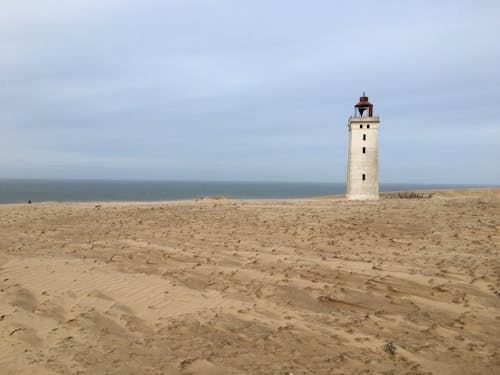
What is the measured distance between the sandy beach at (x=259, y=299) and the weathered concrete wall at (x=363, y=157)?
574 inches

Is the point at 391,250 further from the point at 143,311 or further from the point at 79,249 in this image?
the point at 79,249

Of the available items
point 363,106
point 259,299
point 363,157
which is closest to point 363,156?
point 363,157

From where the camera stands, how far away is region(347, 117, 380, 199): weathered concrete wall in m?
27.6

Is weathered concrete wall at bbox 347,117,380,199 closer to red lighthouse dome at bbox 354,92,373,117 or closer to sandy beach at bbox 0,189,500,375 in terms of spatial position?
red lighthouse dome at bbox 354,92,373,117

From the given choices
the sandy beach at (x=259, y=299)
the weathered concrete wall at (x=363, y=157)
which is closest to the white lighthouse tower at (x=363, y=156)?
the weathered concrete wall at (x=363, y=157)

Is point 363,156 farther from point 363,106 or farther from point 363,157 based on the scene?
point 363,106

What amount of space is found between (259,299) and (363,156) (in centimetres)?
2240

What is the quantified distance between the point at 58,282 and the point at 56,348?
10.2ft

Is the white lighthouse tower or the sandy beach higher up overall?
the white lighthouse tower

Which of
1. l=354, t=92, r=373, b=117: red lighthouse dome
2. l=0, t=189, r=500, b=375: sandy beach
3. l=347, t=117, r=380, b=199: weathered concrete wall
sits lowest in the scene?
l=0, t=189, r=500, b=375: sandy beach

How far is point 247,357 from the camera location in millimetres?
5371

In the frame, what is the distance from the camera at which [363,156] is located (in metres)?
27.7

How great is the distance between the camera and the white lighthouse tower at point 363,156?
27.6 meters

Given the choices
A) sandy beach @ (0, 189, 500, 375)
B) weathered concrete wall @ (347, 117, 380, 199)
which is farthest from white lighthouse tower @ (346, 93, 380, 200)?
sandy beach @ (0, 189, 500, 375)
